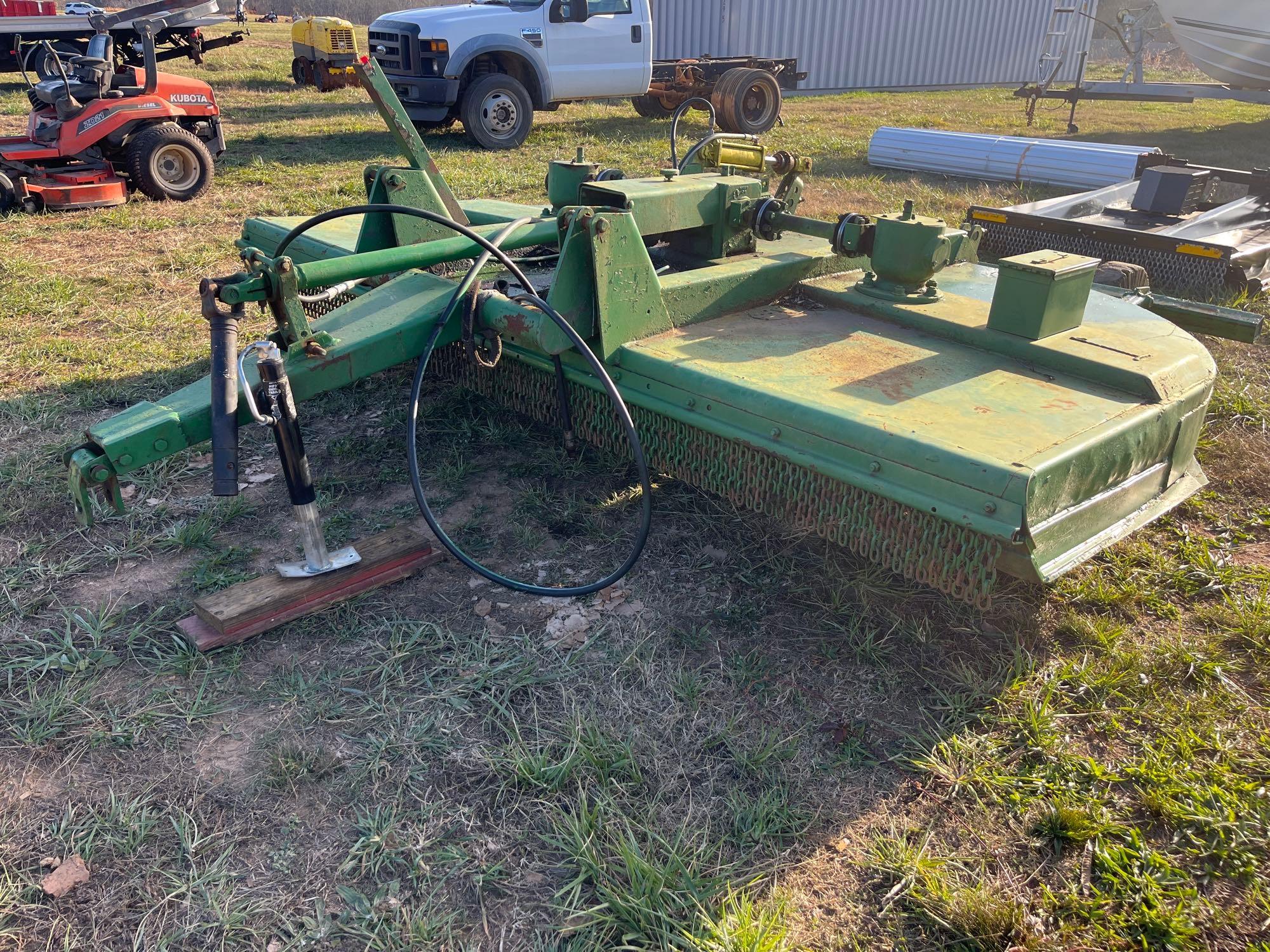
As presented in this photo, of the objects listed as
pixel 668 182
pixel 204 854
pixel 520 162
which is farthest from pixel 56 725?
pixel 520 162

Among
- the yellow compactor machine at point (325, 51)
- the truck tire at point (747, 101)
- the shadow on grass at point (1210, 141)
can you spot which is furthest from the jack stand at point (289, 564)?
the yellow compactor machine at point (325, 51)

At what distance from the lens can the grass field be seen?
6.64 ft

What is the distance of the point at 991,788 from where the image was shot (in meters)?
2.33

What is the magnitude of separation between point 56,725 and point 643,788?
146 centimetres

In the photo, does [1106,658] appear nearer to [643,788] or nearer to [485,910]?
[643,788]

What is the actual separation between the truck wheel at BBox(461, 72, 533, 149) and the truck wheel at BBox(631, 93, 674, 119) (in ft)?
9.46

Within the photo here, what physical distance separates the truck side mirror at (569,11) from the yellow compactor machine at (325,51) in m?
3.93

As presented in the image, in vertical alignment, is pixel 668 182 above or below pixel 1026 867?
above

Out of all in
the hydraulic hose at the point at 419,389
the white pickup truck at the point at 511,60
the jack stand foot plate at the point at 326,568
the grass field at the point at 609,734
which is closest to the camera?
the grass field at the point at 609,734

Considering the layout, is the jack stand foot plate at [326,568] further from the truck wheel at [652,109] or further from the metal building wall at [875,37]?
the metal building wall at [875,37]

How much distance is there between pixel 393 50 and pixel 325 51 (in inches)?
164

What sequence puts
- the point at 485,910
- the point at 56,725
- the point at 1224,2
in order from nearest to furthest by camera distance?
the point at 485,910 < the point at 56,725 < the point at 1224,2

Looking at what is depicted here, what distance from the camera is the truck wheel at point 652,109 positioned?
12411 millimetres

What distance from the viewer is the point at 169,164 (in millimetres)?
7516
